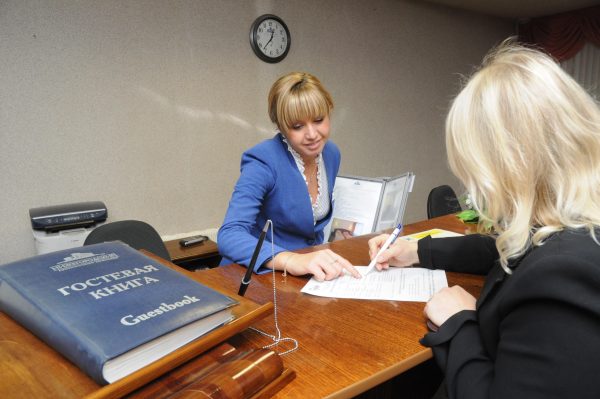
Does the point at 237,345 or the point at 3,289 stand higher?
the point at 3,289

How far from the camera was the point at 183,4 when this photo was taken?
316cm

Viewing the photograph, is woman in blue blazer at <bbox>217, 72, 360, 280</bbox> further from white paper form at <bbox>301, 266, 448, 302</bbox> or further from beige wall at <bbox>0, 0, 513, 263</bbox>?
beige wall at <bbox>0, 0, 513, 263</bbox>

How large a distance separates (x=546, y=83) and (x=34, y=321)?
3.18 feet

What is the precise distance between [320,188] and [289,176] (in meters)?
0.24

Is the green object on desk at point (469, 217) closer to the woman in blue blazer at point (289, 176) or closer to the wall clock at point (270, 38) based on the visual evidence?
the woman in blue blazer at point (289, 176)

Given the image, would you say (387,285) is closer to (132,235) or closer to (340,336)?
(340,336)

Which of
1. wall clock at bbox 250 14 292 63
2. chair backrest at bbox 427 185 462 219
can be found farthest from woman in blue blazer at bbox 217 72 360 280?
wall clock at bbox 250 14 292 63

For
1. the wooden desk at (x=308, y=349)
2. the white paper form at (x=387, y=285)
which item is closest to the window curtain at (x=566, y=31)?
the white paper form at (x=387, y=285)

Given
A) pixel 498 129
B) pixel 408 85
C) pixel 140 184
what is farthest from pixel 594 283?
pixel 408 85

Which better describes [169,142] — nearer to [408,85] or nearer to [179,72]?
[179,72]

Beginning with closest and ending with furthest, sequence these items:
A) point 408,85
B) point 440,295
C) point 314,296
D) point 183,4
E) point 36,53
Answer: point 440,295, point 314,296, point 36,53, point 183,4, point 408,85

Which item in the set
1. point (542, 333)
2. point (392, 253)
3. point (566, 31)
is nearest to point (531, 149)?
point (542, 333)

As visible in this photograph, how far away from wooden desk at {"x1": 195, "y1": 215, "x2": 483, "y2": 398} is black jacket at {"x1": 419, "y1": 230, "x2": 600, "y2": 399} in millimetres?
114

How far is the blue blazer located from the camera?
150 centimetres
